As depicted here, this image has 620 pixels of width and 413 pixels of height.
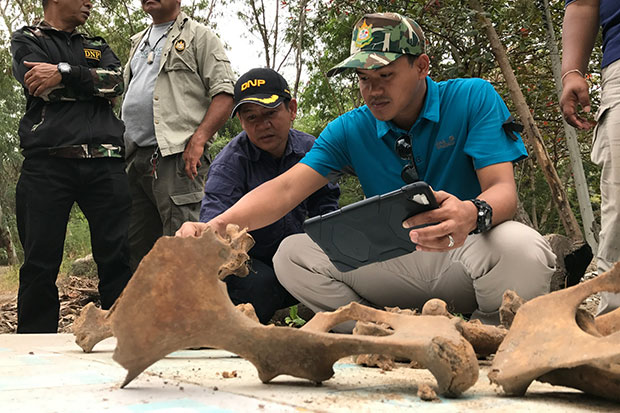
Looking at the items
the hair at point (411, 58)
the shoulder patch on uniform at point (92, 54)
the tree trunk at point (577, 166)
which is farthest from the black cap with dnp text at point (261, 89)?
the tree trunk at point (577, 166)

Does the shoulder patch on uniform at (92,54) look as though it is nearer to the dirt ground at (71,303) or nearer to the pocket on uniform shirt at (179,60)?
the pocket on uniform shirt at (179,60)

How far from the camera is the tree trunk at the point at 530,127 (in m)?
4.54

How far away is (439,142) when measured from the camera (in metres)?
2.61

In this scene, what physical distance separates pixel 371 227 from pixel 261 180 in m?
1.20

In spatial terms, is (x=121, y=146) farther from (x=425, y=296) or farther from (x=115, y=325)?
(x=115, y=325)

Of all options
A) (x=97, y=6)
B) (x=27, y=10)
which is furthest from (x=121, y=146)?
(x=27, y=10)

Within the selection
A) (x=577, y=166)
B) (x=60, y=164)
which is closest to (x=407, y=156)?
(x=60, y=164)

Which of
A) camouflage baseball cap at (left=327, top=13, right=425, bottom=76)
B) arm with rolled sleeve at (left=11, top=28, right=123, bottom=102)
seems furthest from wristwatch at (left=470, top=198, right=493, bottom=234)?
arm with rolled sleeve at (left=11, top=28, right=123, bottom=102)

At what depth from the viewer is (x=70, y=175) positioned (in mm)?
3381

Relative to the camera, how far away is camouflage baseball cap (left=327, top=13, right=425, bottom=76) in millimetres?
2463

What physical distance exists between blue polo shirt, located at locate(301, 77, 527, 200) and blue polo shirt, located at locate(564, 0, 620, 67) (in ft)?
1.49

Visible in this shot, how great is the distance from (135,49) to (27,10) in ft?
26.0

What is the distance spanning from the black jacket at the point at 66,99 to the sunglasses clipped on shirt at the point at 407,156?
66.3 inches

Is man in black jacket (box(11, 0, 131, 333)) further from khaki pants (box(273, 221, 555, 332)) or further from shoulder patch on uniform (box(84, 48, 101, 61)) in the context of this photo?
khaki pants (box(273, 221, 555, 332))
